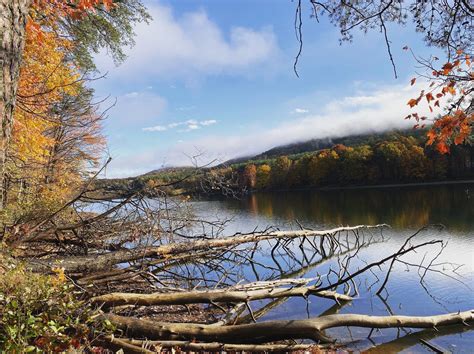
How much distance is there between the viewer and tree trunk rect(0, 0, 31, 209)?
2.44m

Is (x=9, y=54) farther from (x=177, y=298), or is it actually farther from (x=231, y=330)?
(x=177, y=298)

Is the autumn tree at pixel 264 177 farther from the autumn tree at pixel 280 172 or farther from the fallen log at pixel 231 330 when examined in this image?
the fallen log at pixel 231 330

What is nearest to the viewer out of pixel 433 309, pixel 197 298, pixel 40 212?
pixel 197 298

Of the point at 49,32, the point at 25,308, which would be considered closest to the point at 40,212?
the point at 25,308

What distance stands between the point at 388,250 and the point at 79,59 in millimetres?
15641

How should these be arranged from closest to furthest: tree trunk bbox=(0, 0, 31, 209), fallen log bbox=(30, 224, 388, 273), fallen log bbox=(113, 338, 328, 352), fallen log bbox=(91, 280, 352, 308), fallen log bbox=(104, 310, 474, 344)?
tree trunk bbox=(0, 0, 31, 209)
fallen log bbox=(113, 338, 328, 352)
fallen log bbox=(104, 310, 474, 344)
fallen log bbox=(91, 280, 352, 308)
fallen log bbox=(30, 224, 388, 273)

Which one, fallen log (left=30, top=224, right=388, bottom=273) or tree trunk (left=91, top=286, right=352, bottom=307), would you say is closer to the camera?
tree trunk (left=91, top=286, right=352, bottom=307)

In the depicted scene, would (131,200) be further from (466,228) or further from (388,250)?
(466,228)

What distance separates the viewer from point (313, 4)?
3.14 metres

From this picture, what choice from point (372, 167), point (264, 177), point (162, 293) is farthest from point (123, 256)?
point (264, 177)

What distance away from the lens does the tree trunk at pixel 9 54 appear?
2.44 meters

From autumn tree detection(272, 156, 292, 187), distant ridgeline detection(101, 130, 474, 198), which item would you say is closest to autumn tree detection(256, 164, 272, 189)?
distant ridgeline detection(101, 130, 474, 198)

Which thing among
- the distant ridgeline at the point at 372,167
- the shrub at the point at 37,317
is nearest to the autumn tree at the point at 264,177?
the distant ridgeline at the point at 372,167

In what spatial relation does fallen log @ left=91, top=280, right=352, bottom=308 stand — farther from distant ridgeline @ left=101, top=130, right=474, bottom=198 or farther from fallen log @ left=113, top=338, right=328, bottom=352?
distant ridgeline @ left=101, top=130, right=474, bottom=198
